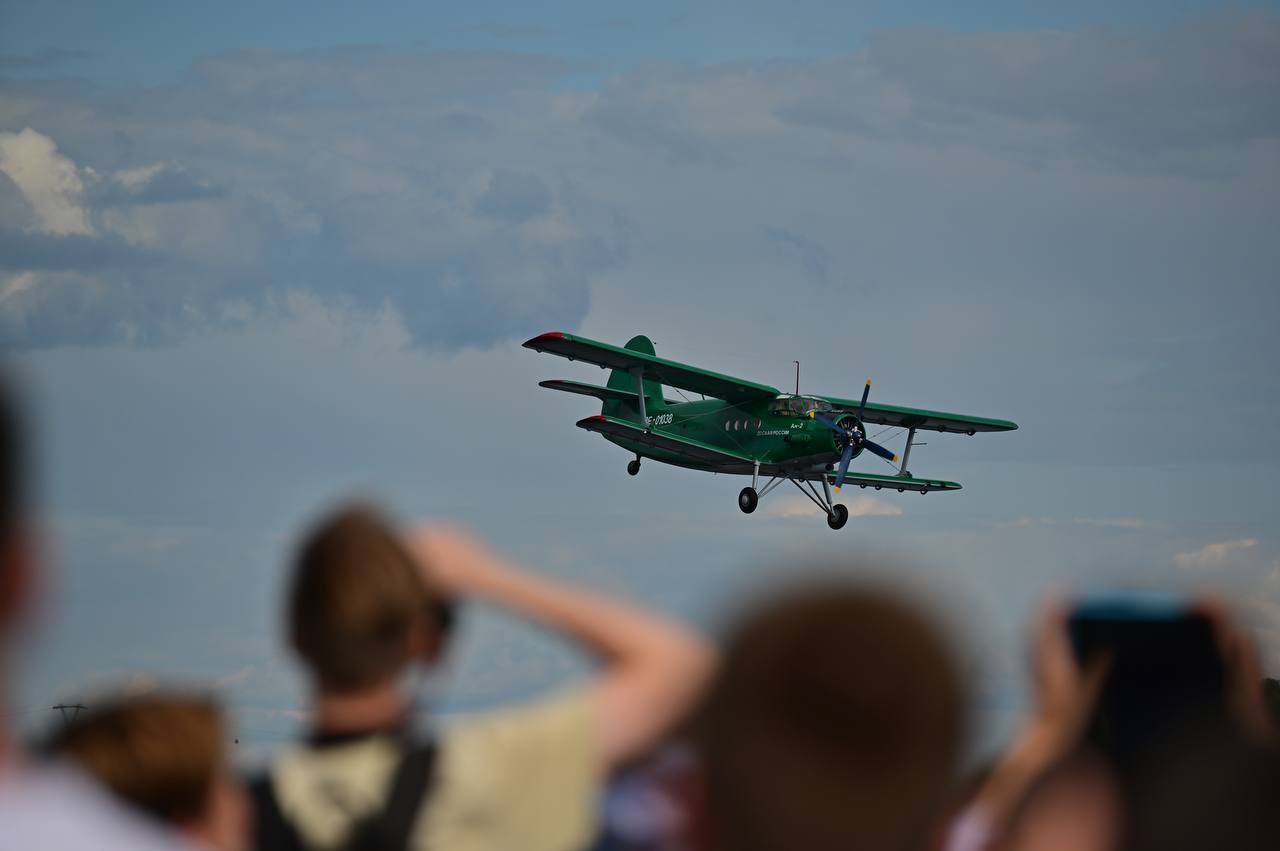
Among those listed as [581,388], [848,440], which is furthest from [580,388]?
Answer: [848,440]

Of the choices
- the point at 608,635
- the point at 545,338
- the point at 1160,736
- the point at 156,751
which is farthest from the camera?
the point at 545,338

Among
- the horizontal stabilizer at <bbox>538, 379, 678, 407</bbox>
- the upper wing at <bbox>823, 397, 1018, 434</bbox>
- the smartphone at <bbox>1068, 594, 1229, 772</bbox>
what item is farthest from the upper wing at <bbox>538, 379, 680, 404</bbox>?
the smartphone at <bbox>1068, 594, 1229, 772</bbox>

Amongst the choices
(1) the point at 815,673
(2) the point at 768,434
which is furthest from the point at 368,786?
(2) the point at 768,434

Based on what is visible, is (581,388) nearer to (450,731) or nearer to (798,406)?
(798,406)

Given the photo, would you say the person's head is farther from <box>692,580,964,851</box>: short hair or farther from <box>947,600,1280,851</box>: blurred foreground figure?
<box>947,600,1280,851</box>: blurred foreground figure

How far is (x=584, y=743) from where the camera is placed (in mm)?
2846

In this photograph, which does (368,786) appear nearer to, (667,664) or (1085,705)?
(667,664)

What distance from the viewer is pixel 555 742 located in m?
2.88

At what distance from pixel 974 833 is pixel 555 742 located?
82 centimetres

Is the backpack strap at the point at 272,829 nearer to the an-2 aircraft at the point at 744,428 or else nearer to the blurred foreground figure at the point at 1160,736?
the blurred foreground figure at the point at 1160,736

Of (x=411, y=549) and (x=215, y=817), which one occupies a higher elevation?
(x=411, y=549)

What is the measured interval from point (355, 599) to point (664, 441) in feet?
127

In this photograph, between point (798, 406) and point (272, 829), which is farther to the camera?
point (798, 406)

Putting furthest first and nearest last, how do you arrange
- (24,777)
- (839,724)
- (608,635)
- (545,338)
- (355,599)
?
1. (545,338)
2. (608,635)
3. (355,599)
4. (24,777)
5. (839,724)
